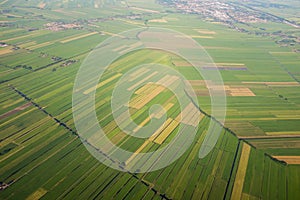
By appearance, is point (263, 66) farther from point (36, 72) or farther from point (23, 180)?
point (23, 180)

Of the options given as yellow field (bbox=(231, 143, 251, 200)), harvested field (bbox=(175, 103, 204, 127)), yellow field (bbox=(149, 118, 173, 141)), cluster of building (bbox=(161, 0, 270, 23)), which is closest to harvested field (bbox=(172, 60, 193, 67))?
harvested field (bbox=(175, 103, 204, 127))

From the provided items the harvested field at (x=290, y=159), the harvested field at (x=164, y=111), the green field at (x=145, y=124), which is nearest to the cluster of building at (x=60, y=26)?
the green field at (x=145, y=124)

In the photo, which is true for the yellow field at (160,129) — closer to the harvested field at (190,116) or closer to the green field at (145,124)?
the green field at (145,124)

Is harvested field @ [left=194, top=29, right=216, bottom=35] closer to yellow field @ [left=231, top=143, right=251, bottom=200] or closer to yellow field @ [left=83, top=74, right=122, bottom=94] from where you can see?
yellow field @ [left=83, top=74, right=122, bottom=94]

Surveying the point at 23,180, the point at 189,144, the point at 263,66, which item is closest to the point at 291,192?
the point at 189,144

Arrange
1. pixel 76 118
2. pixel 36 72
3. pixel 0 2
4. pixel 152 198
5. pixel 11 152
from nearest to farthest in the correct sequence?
pixel 152 198, pixel 11 152, pixel 76 118, pixel 36 72, pixel 0 2

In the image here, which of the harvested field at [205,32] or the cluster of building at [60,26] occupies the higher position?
the harvested field at [205,32]

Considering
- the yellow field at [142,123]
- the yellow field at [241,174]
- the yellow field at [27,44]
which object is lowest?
the yellow field at [27,44]

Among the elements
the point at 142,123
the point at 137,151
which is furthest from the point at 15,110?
the point at 137,151

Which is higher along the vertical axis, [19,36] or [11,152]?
[11,152]
